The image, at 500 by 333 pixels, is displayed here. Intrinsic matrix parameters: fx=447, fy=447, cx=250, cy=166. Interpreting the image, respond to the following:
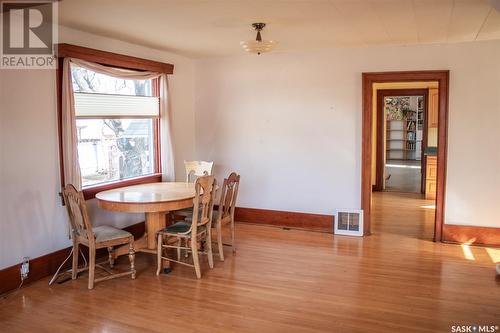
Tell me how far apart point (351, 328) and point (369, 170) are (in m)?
2.81

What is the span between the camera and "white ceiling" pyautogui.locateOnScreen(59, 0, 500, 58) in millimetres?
3438

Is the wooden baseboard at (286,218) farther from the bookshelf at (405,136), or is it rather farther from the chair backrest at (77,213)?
the bookshelf at (405,136)

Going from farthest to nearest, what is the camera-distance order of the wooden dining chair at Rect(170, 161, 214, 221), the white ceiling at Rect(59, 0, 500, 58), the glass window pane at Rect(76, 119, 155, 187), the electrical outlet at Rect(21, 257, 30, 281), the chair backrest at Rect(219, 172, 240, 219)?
the wooden dining chair at Rect(170, 161, 214, 221) → the glass window pane at Rect(76, 119, 155, 187) → the chair backrest at Rect(219, 172, 240, 219) → the electrical outlet at Rect(21, 257, 30, 281) → the white ceiling at Rect(59, 0, 500, 58)

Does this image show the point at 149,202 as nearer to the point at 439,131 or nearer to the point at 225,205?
the point at 225,205

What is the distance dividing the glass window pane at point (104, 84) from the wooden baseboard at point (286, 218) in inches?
82.8

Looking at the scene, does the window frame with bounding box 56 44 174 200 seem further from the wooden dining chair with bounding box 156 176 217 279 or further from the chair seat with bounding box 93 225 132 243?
the wooden dining chair with bounding box 156 176 217 279

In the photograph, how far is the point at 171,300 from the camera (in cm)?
362

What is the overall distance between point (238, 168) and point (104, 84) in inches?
86.9

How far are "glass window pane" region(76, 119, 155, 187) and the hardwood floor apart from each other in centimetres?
107

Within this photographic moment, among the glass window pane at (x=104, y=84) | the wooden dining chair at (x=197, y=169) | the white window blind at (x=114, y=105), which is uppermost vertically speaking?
the glass window pane at (x=104, y=84)

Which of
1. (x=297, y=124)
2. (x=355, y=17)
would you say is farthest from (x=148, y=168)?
(x=355, y=17)

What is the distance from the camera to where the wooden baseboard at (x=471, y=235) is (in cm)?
509

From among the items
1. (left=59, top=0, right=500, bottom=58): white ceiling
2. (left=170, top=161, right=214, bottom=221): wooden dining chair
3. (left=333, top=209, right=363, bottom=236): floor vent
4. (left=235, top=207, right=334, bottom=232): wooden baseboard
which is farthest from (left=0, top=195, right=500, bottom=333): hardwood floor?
(left=59, top=0, right=500, bottom=58): white ceiling

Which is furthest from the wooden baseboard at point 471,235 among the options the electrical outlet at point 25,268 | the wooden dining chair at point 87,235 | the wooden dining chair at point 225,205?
the electrical outlet at point 25,268
